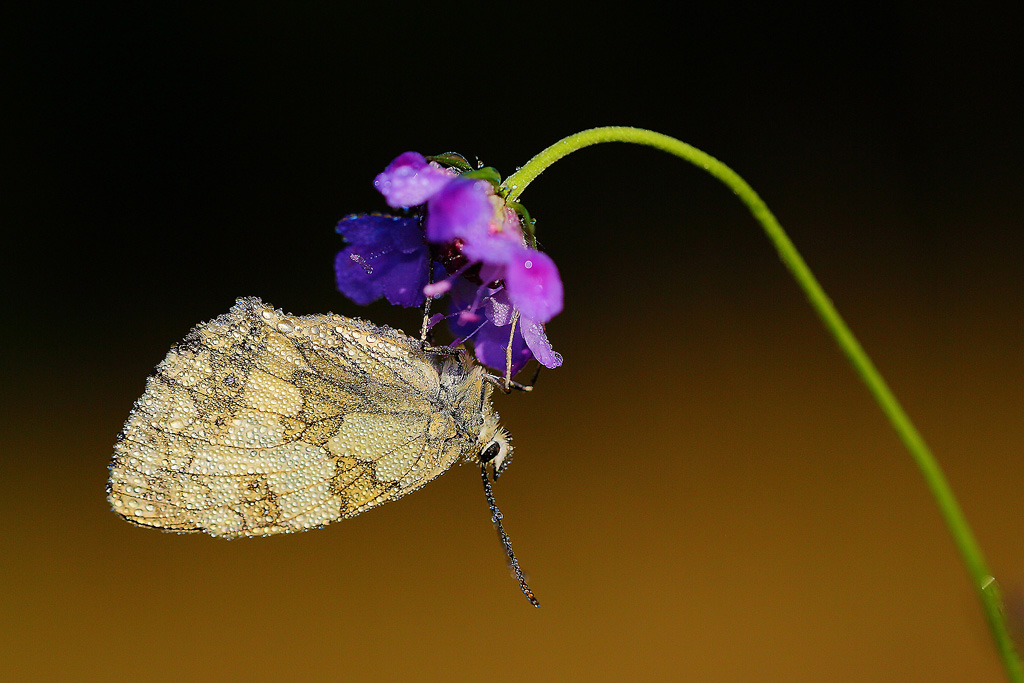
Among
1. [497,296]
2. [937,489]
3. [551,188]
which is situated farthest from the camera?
[551,188]

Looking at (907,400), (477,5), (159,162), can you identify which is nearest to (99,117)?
(159,162)

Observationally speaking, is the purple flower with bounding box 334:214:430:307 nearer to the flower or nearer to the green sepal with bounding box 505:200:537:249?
the flower

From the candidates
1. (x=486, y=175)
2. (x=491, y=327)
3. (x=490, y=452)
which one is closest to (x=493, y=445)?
(x=490, y=452)

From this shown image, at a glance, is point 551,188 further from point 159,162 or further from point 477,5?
point 159,162

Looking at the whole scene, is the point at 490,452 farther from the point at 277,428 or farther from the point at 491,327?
the point at 277,428

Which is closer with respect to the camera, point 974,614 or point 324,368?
point 324,368
